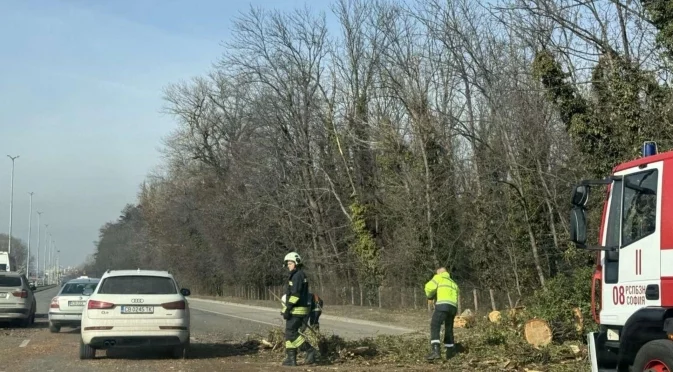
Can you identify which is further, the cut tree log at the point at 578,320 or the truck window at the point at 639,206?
the cut tree log at the point at 578,320

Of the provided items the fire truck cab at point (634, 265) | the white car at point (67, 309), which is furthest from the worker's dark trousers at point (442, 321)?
the white car at point (67, 309)

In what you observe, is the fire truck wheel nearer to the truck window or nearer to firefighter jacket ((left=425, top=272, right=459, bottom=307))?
the truck window

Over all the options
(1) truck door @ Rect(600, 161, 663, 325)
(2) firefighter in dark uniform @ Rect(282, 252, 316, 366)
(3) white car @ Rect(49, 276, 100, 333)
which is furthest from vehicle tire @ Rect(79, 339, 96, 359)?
(1) truck door @ Rect(600, 161, 663, 325)

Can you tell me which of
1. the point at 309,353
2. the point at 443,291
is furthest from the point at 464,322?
the point at 309,353

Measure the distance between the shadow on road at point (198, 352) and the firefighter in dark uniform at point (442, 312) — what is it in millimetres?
3977

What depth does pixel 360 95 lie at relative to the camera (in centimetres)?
4359

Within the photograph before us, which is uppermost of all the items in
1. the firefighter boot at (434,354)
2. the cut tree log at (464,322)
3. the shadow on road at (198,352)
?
the firefighter boot at (434,354)

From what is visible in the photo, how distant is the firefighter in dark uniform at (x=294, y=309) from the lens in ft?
46.1

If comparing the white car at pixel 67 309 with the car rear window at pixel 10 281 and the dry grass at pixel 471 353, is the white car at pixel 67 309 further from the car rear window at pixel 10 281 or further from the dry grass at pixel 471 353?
the dry grass at pixel 471 353

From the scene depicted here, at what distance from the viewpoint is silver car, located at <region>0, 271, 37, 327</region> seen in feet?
75.9

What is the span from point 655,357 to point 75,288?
1864 centimetres

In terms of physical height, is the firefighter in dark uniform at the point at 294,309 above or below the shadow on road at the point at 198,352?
above

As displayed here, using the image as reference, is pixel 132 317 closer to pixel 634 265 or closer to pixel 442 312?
pixel 442 312

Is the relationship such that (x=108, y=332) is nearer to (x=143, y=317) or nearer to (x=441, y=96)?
(x=143, y=317)
